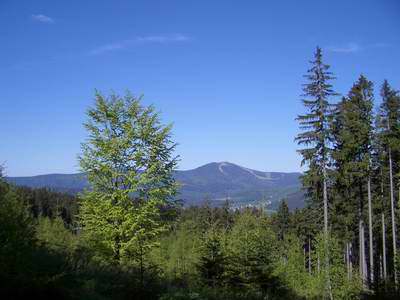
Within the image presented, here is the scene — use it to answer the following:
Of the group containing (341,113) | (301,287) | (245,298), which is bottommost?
(301,287)

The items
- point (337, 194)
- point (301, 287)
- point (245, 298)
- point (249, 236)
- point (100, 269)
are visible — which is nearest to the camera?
point (100, 269)

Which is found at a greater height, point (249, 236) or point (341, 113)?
point (341, 113)

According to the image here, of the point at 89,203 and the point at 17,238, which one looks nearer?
the point at 17,238

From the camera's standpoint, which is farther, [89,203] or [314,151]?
[314,151]

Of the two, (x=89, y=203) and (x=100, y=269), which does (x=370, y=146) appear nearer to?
(x=89, y=203)

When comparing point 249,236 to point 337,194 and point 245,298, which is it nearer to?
point 245,298

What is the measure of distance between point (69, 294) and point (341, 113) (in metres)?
26.4

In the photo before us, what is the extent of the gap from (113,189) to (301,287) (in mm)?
19453

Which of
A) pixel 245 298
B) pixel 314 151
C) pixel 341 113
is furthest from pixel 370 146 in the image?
pixel 245 298

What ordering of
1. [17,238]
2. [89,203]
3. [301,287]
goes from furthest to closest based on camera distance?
[301,287], [89,203], [17,238]

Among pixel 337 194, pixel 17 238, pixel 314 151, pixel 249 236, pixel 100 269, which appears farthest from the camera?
pixel 337 194

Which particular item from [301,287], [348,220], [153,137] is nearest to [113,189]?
[153,137]

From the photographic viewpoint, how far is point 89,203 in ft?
53.4

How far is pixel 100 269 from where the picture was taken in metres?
11.5
